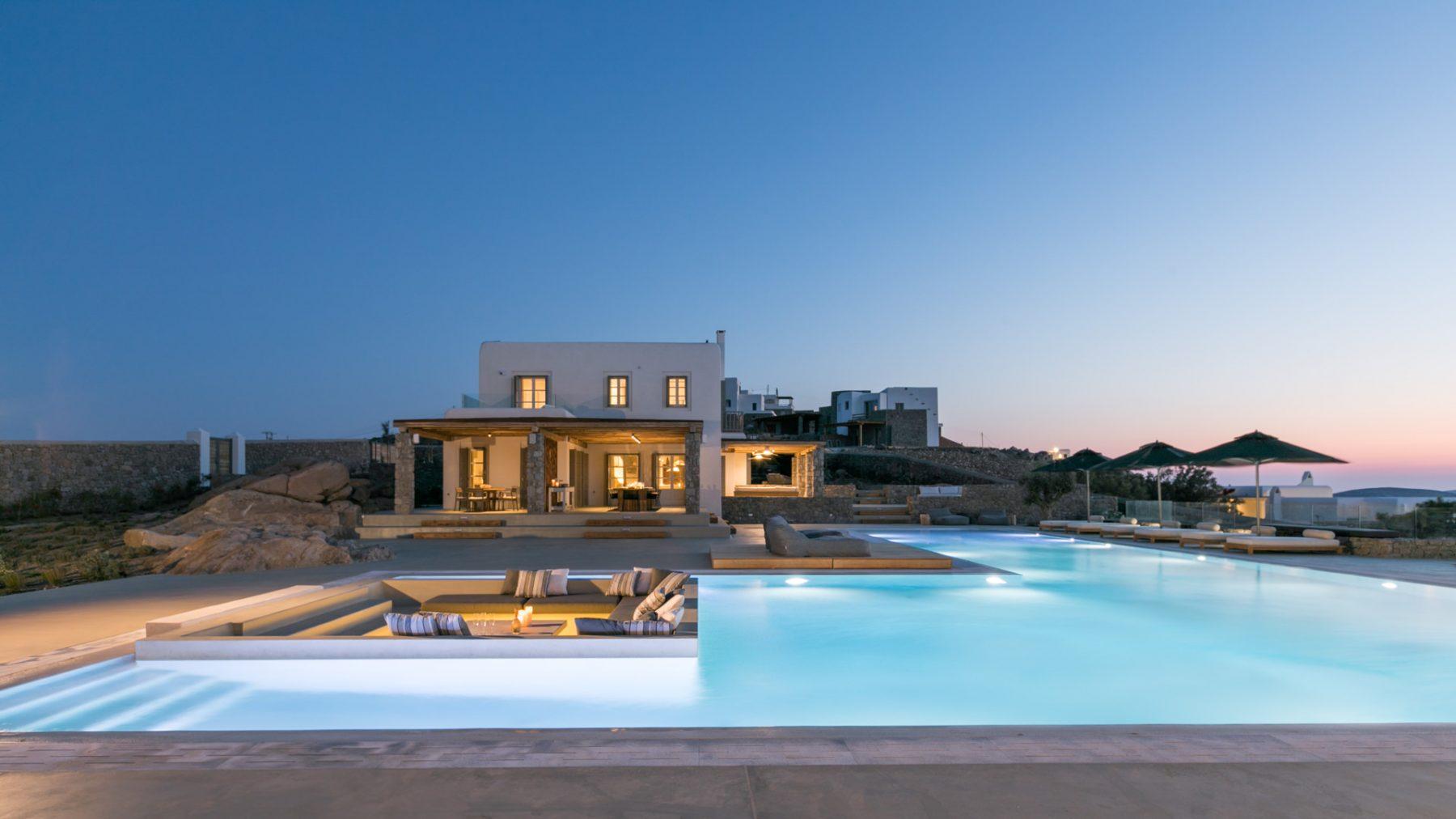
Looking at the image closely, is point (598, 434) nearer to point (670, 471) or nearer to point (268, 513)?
point (670, 471)

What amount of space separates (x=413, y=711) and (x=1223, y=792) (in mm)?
4704

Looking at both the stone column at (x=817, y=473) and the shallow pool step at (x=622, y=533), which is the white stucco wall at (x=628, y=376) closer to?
the stone column at (x=817, y=473)

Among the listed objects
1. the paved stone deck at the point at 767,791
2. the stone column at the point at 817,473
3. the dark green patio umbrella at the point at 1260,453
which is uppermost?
the dark green patio umbrella at the point at 1260,453

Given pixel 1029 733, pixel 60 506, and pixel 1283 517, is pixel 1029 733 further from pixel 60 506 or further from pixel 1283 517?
pixel 60 506

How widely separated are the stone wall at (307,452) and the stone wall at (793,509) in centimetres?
1435

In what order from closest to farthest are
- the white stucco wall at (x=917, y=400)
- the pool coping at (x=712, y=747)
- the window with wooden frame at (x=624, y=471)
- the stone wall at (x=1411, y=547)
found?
the pool coping at (x=712, y=747) < the stone wall at (x=1411, y=547) < the window with wooden frame at (x=624, y=471) < the white stucco wall at (x=917, y=400)

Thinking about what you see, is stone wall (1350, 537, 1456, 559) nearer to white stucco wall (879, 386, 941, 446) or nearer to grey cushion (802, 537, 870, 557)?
grey cushion (802, 537, 870, 557)

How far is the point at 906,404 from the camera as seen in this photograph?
49812mm

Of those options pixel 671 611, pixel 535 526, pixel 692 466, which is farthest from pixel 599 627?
pixel 692 466

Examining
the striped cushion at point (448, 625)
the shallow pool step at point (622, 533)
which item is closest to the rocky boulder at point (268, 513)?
the shallow pool step at point (622, 533)

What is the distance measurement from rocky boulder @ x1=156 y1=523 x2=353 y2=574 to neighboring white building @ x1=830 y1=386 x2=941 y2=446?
128 feet

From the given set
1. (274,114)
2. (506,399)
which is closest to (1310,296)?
(506,399)

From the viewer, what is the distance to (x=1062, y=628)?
27.5 ft

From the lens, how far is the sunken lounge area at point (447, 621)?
604 centimetres
